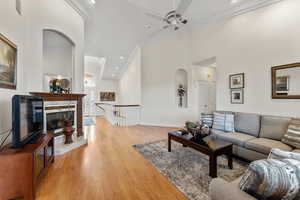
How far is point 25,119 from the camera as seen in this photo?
1.74 meters

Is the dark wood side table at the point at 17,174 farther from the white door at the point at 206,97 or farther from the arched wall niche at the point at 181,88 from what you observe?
the white door at the point at 206,97

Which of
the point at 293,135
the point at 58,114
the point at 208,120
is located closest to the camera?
the point at 293,135

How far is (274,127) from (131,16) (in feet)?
16.3

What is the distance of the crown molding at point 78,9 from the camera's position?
3.32 meters

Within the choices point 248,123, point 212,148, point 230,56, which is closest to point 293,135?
point 248,123

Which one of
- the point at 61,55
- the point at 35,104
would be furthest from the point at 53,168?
the point at 61,55

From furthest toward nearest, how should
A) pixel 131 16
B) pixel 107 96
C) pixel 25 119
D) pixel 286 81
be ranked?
pixel 107 96 → pixel 131 16 → pixel 286 81 → pixel 25 119

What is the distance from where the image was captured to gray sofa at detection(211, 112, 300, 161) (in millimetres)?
2182

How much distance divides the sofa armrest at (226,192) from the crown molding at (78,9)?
471 cm

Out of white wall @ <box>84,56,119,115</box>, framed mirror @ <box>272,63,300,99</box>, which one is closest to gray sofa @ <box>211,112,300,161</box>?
framed mirror @ <box>272,63,300,99</box>

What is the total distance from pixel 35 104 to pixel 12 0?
5.52ft

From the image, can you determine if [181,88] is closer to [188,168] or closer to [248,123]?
[248,123]

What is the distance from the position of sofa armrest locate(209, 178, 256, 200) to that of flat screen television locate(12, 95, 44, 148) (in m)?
2.20

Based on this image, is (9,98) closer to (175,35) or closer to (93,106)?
(175,35)
